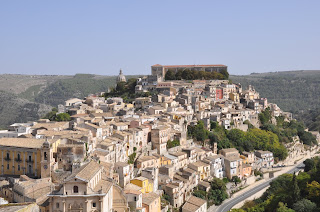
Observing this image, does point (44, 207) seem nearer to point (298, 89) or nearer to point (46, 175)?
point (46, 175)

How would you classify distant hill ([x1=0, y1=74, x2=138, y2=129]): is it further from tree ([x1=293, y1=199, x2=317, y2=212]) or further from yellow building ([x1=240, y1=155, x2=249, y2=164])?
tree ([x1=293, y1=199, x2=317, y2=212])

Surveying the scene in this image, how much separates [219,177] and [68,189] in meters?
24.4

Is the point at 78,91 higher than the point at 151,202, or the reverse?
the point at 78,91

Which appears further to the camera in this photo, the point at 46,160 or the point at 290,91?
the point at 290,91

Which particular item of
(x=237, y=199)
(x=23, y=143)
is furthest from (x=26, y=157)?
(x=237, y=199)

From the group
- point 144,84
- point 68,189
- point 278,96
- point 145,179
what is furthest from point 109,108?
point 278,96

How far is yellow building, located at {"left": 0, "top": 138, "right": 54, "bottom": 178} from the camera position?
27234 millimetres

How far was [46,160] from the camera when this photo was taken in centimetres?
2733

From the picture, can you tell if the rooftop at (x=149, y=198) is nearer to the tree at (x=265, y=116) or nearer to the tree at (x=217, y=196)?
the tree at (x=217, y=196)

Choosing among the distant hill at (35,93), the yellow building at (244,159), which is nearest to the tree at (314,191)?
the yellow building at (244,159)

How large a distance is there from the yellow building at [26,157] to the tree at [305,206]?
1730 cm

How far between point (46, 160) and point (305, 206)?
59.4ft

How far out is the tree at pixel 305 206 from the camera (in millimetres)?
27641

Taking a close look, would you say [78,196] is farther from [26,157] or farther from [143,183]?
[143,183]
